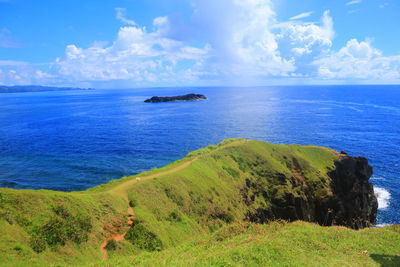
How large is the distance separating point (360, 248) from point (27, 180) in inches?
2623

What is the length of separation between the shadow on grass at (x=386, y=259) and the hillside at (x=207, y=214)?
212mm

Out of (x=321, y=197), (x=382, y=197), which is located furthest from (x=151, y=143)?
(x=382, y=197)

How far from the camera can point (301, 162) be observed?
62.9m

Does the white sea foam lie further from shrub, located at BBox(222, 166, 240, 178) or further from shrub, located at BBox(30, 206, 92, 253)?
shrub, located at BBox(30, 206, 92, 253)

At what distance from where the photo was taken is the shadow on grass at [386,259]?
20134 mm

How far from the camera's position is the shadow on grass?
20.1m

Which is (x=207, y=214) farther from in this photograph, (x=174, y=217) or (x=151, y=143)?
(x=151, y=143)

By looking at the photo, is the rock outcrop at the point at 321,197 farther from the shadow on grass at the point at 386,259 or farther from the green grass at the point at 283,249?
the shadow on grass at the point at 386,259

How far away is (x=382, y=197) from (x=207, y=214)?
48.7m

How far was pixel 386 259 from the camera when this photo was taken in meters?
20.9

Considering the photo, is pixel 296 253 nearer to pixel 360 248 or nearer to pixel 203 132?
pixel 360 248

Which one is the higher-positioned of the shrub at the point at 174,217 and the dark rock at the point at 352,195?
the shrub at the point at 174,217

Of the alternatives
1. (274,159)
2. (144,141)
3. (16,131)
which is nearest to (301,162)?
(274,159)

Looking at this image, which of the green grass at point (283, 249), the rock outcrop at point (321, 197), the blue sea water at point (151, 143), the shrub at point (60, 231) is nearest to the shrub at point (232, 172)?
the rock outcrop at point (321, 197)
